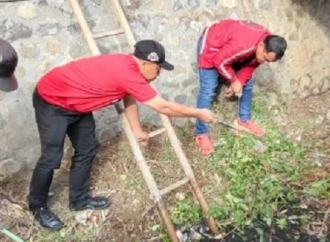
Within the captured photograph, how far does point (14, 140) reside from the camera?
14.2 ft

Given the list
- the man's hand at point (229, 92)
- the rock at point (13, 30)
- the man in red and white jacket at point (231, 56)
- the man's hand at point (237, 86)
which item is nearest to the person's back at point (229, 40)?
the man in red and white jacket at point (231, 56)

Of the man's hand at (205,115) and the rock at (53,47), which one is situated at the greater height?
the rock at (53,47)

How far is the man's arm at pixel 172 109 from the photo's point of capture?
363 cm

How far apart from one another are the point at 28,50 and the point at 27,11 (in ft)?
0.94

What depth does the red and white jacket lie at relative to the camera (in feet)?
14.8

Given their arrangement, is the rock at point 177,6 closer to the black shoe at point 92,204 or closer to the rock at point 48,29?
the rock at point 48,29

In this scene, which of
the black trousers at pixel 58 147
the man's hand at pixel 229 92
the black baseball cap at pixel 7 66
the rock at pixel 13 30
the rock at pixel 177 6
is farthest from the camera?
the man's hand at pixel 229 92

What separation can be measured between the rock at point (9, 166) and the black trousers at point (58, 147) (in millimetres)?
454

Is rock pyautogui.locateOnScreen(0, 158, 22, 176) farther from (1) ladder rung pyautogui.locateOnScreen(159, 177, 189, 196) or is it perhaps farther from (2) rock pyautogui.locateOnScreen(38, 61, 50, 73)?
(1) ladder rung pyautogui.locateOnScreen(159, 177, 189, 196)

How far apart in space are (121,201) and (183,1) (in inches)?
72.1

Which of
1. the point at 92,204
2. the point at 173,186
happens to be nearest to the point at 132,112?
the point at 173,186

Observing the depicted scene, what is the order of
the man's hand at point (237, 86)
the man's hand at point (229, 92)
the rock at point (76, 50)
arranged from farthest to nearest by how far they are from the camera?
the man's hand at point (229, 92) < the man's hand at point (237, 86) < the rock at point (76, 50)

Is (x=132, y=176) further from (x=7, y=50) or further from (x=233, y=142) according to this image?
(x=7, y=50)

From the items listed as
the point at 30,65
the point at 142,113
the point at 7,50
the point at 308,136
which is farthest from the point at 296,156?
the point at 7,50
